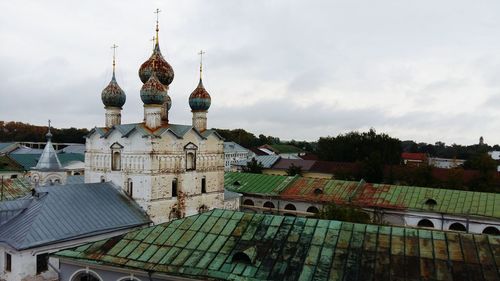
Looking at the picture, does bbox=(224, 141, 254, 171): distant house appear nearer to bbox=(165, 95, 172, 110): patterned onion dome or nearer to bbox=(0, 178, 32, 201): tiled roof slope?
bbox=(165, 95, 172, 110): patterned onion dome

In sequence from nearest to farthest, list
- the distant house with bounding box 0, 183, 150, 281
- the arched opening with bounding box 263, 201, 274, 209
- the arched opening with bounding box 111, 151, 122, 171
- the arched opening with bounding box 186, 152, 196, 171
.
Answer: the distant house with bounding box 0, 183, 150, 281, the arched opening with bounding box 111, 151, 122, 171, the arched opening with bounding box 186, 152, 196, 171, the arched opening with bounding box 263, 201, 274, 209

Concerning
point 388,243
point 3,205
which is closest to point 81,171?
point 3,205

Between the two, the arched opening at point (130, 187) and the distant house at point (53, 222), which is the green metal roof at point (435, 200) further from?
the distant house at point (53, 222)

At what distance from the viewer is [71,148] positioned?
8281 centimetres

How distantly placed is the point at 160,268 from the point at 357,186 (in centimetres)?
2272

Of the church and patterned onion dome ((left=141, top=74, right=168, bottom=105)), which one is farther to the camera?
patterned onion dome ((left=141, top=74, right=168, bottom=105))

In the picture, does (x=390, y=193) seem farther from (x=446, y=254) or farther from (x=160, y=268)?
(x=160, y=268)

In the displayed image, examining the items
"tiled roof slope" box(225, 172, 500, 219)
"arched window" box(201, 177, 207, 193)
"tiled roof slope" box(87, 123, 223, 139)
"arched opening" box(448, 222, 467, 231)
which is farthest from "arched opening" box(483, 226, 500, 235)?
"tiled roof slope" box(87, 123, 223, 139)

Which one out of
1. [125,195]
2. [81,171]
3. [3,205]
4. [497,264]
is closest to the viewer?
[497,264]

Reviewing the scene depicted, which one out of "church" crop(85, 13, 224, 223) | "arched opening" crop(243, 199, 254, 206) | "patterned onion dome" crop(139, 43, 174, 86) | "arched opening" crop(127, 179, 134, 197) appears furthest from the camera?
"arched opening" crop(243, 199, 254, 206)

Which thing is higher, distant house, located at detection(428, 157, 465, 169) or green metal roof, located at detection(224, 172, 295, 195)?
green metal roof, located at detection(224, 172, 295, 195)

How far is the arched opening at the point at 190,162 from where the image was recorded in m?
27.0

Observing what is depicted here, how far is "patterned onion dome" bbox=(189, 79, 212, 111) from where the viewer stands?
96.2ft

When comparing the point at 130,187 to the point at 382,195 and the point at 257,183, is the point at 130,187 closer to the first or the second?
the point at 257,183
